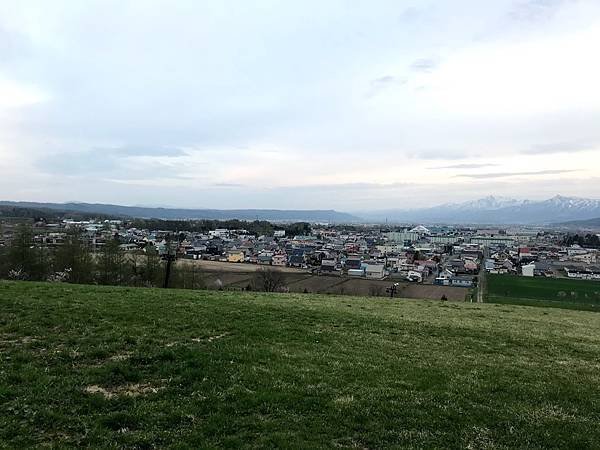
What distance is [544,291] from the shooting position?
9181 cm

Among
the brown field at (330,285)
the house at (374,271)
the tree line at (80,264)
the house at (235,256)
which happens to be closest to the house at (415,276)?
the house at (374,271)

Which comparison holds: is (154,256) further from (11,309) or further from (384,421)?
(384,421)

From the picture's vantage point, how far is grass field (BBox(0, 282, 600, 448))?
329 inches

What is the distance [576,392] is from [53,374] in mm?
12679

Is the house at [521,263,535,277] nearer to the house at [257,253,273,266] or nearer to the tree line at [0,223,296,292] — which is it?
the house at [257,253,273,266]

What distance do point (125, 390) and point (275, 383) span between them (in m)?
3.33

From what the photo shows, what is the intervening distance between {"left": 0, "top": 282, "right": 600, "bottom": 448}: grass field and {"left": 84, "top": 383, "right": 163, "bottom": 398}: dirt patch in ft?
0.16

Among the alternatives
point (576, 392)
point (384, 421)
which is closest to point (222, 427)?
point (384, 421)

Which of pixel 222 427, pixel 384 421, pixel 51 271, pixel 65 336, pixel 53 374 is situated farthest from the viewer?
pixel 51 271

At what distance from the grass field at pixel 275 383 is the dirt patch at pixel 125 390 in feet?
0.16

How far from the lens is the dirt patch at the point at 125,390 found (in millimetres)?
9833

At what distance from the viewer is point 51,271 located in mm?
48531

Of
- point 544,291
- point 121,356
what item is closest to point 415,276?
point 544,291

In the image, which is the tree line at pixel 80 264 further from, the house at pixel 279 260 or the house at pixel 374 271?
the house at pixel 279 260
